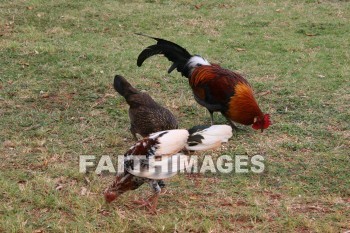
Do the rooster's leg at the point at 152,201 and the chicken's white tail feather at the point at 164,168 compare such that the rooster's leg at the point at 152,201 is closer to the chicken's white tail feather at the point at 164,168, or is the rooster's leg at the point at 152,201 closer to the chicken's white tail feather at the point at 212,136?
the chicken's white tail feather at the point at 164,168

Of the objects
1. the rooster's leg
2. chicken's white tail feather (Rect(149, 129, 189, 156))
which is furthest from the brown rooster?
chicken's white tail feather (Rect(149, 129, 189, 156))

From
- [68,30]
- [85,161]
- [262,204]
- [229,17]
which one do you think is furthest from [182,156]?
[229,17]

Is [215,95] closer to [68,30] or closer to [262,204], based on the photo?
[262,204]

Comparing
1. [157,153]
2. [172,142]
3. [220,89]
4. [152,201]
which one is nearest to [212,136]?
[172,142]

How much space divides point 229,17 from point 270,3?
1.67m

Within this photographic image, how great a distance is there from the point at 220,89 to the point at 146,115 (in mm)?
1081

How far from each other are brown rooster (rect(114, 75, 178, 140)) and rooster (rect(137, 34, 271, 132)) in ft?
2.64

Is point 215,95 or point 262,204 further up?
point 215,95

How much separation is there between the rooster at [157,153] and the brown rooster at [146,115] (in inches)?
38.8

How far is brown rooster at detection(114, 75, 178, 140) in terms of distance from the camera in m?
5.29

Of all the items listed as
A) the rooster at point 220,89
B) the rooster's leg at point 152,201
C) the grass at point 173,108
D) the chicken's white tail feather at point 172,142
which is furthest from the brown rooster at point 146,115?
the chicken's white tail feather at point 172,142

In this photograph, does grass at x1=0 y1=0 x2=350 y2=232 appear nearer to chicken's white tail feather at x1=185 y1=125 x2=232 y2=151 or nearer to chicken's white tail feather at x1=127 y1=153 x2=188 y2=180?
chicken's white tail feather at x1=127 y1=153 x2=188 y2=180

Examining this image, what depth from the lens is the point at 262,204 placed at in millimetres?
4586

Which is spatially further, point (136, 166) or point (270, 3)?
point (270, 3)
